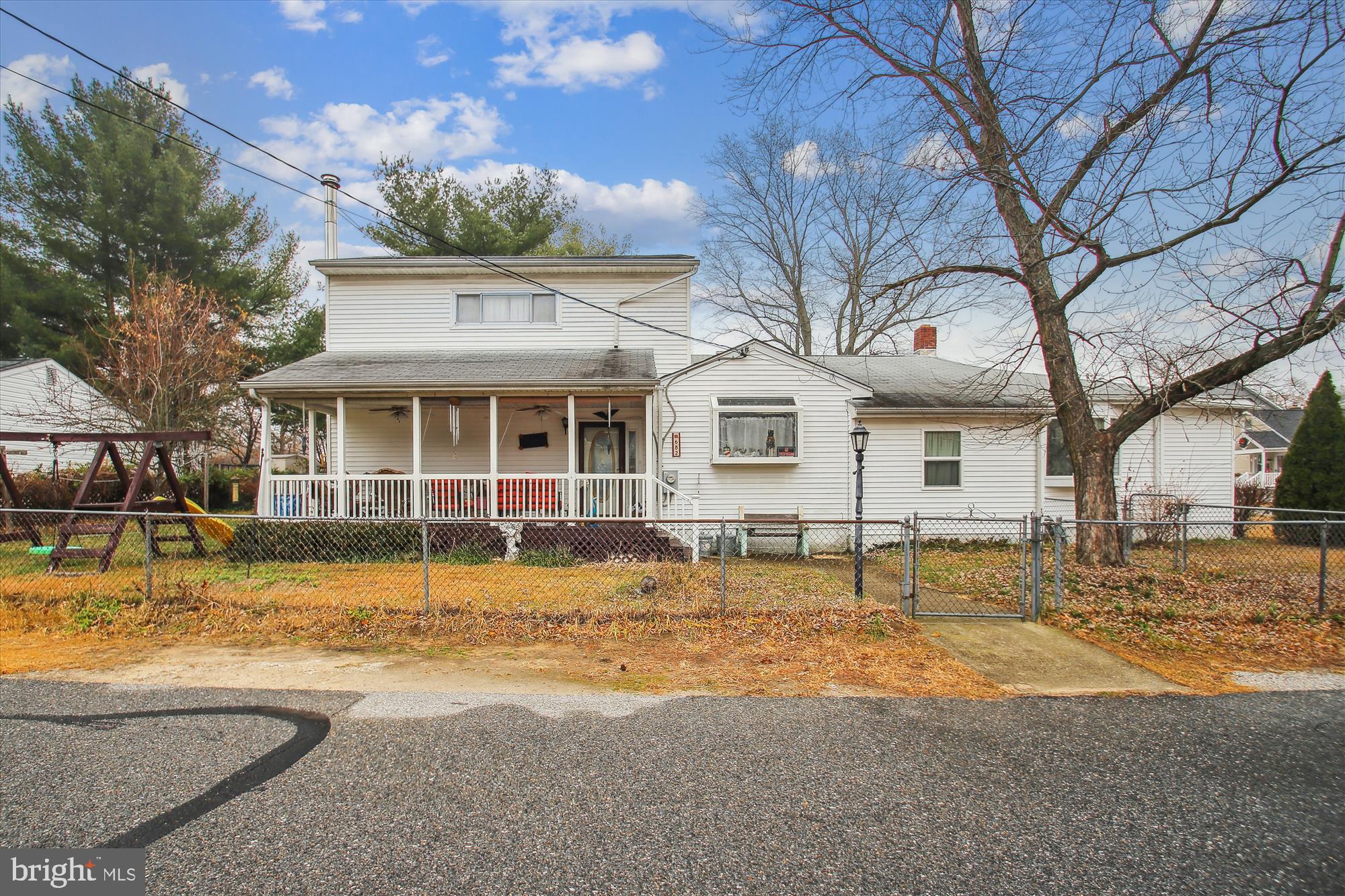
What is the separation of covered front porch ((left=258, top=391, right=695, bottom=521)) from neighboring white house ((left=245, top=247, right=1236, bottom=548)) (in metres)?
0.04

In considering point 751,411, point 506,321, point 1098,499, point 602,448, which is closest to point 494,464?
point 602,448

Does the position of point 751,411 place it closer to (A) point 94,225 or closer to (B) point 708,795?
(B) point 708,795

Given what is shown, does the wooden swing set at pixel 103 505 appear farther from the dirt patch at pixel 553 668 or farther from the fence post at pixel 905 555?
the fence post at pixel 905 555

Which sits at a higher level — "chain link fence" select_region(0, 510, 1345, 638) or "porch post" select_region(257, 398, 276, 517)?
"porch post" select_region(257, 398, 276, 517)

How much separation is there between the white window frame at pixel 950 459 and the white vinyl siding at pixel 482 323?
5.78 metres

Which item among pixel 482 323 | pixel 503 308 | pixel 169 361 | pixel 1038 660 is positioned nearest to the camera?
pixel 1038 660

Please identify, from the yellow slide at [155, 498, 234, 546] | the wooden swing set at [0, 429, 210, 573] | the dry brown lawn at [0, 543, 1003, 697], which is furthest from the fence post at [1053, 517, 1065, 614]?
the yellow slide at [155, 498, 234, 546]

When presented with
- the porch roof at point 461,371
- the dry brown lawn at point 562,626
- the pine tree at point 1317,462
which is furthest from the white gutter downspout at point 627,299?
the pine tree at point 1317,462

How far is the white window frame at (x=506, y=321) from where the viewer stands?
566 inches

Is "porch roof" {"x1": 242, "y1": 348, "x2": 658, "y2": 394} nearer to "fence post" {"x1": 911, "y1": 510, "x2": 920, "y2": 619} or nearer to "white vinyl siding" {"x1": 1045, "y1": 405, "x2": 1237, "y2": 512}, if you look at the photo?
"fence post" {"x1": 911, "y1": 510, "x2": 920, "y2": 619}

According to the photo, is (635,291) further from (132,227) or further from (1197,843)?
(132,227)

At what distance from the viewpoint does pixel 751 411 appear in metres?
12.6

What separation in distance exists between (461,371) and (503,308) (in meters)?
2.79

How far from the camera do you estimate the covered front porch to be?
11625mm
